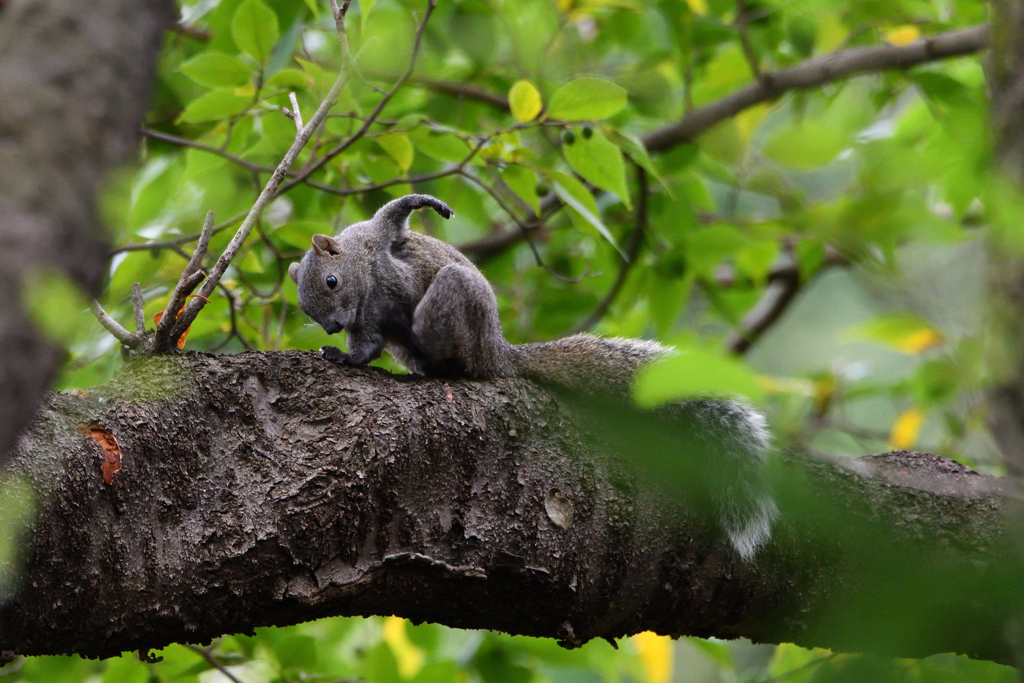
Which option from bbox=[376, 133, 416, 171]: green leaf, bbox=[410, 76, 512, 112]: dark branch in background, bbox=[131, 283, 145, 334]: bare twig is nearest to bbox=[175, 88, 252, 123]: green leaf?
bbox=[376, 133, 416, 171]: green leaf

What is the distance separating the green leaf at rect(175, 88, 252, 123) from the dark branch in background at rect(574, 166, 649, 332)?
137cm

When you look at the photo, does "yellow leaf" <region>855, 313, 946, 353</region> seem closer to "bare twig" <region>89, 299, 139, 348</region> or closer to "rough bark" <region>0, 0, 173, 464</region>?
"rough bark" <region>0, 0, 173, 464</region>

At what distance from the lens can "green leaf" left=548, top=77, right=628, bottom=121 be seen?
2.21 m

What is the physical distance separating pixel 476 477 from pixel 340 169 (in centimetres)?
133

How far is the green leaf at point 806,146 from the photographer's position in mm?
1839

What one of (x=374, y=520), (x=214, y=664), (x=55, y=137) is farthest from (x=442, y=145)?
(x=55, y=137)

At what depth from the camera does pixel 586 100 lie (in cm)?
225

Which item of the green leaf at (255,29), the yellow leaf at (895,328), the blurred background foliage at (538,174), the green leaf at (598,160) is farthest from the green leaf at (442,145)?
the yellow leaf at (895,328)

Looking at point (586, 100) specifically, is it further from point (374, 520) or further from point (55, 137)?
point (55, 137)

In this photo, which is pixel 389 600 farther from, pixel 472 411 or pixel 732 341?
pixel 732 341

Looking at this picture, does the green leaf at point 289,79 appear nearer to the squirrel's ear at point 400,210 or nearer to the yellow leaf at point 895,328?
the squirrel's ear at point 400,210

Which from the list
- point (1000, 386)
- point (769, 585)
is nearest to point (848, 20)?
point (769, 585)

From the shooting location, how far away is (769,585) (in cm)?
204

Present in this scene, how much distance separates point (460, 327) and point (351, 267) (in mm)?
453
